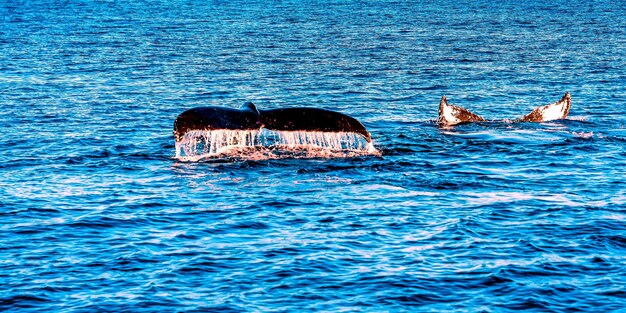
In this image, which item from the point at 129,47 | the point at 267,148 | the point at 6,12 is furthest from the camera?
the point at 6,12

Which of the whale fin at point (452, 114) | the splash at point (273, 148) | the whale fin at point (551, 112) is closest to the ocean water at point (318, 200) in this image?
the splash at point (273, 148)

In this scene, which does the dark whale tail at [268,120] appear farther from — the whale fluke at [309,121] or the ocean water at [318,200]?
the ocean water at [318,200]

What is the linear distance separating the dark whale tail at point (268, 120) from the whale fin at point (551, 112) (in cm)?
1005

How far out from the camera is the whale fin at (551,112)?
96.9ft

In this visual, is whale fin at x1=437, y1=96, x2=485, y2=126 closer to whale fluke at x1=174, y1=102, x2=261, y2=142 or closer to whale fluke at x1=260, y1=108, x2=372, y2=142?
whale fluke at x1=260, y1=108, x2=372, y2=142

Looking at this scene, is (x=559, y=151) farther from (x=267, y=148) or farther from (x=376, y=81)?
(x=376, y=81)

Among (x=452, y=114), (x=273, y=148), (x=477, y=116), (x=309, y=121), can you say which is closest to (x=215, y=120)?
(x=309, y=121)

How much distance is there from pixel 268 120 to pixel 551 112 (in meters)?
12.0

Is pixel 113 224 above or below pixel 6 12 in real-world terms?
below

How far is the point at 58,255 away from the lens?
1684 cm

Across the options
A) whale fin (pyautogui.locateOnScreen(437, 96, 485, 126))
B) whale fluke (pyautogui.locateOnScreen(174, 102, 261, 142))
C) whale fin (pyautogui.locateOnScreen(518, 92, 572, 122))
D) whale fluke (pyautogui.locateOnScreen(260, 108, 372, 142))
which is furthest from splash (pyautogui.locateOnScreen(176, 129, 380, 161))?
whale fin (pyautogui.locateOnScreen(518, 92, 572, 122))

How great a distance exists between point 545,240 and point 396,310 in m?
4.17

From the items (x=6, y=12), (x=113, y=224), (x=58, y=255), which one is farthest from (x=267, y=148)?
(x=6, y=12)

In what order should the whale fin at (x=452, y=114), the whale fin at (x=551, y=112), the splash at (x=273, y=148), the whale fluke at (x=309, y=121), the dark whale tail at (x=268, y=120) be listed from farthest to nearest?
1. the whale fin at (x=551, y=112)
2. the whale fin at (x=452, y=114)
3. the splash at (x=273, y=148)
4. the whale fluke at (x=309, y=121)
5. the dark whale tail at (x=268, y=120)
